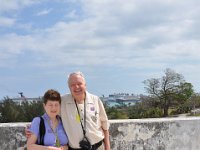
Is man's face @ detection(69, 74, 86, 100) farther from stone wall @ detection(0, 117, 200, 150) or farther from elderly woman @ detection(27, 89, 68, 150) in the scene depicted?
stone wall @ detection(0, 117, 200, 150)

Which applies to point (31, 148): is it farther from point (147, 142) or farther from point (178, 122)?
point (178, 122)

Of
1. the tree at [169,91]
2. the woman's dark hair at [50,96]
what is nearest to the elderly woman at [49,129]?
the woman's dark hair at [50,96]

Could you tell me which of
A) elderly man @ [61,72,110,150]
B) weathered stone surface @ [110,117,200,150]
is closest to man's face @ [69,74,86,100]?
elderly man @ [61,72,110,150]

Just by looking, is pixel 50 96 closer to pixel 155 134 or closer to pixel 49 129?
pixel 49 129

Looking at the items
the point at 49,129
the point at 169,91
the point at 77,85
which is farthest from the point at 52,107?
the point at 169,91

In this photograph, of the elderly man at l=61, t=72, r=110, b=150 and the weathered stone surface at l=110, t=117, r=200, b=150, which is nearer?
the elderly man at l=61, t=72, r=110, b=150

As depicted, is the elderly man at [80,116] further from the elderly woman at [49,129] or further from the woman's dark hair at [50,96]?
the woman's dark hair at [50,96]

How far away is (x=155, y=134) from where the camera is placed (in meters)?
5.54

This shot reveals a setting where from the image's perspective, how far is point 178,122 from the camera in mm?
5707

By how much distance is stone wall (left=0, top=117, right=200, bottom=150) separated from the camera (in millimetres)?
5305

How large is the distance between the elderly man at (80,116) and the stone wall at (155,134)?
0.99 m

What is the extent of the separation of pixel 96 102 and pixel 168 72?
218 feet

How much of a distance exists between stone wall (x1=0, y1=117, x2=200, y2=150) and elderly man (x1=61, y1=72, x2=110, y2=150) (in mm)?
Result: 993

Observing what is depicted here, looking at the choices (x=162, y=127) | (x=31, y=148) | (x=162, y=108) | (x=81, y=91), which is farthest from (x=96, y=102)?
(x=162, y=108)
